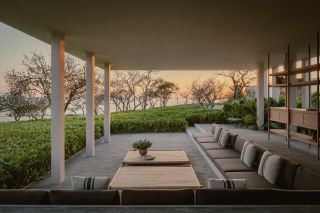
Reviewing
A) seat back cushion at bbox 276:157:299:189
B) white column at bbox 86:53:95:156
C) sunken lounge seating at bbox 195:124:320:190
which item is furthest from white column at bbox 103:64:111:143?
seat back cushion at bbox 276:157:299:189

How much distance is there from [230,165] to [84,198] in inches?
134

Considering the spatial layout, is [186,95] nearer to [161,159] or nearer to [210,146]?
[210,146]

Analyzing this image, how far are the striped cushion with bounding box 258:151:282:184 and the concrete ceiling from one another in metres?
2.16

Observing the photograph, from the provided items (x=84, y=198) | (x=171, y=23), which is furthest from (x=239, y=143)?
(x=84, y=198)

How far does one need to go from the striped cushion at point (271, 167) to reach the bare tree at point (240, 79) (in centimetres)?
1752

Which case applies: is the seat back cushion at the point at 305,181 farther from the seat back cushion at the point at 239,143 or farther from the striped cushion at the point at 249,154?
the seat back cushion at the point at 239,143

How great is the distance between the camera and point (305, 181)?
4199mm

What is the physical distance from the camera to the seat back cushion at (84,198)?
2930mm

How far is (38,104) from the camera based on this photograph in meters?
15.9

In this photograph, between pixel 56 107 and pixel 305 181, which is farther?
pixel 56 107

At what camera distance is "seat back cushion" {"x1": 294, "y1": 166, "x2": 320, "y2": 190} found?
13.6 ft

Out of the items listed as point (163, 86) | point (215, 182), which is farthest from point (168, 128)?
point (215, 182)

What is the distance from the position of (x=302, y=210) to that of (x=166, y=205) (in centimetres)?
117

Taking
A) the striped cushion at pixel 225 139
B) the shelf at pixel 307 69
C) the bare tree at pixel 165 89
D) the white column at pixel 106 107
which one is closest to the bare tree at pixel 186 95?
the bare tree at pixel 165 89
